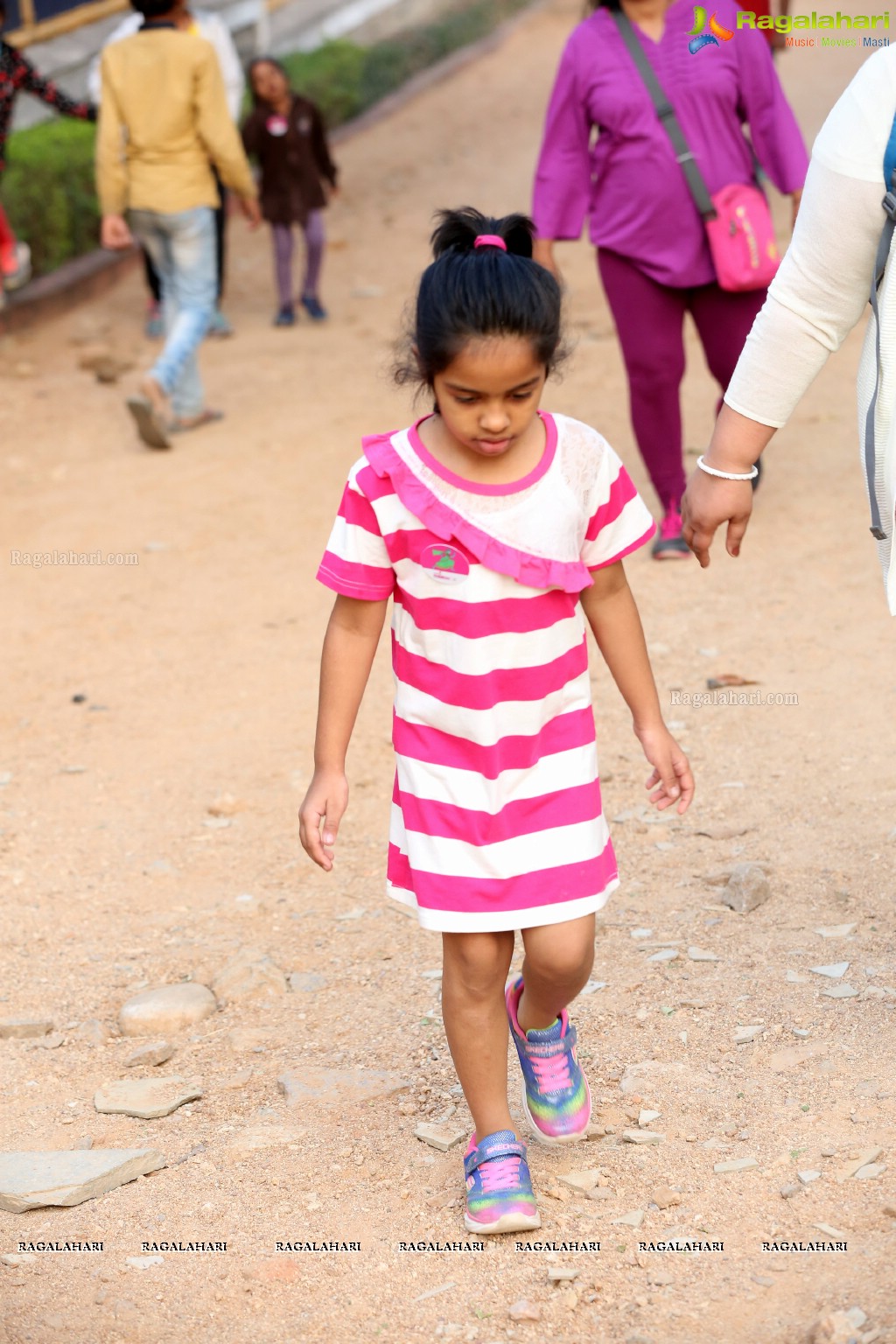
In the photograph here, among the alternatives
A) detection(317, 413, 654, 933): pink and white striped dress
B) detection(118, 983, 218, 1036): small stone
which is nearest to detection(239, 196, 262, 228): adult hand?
detection(118, 983, 218, 1036): small stone

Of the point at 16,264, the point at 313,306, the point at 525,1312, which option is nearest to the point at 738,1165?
the point at 525,1312

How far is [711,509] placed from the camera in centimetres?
281

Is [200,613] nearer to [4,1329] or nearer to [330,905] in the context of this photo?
[330,905]

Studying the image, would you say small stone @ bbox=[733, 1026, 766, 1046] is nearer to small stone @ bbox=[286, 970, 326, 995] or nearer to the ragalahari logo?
small stone @ bbox=[286, 970, 326, 995]

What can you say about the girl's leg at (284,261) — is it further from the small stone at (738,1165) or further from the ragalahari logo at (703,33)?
the small stone at (738,1165)

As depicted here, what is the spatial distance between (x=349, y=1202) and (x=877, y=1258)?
911mm

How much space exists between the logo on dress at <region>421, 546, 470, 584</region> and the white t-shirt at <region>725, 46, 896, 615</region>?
0.62 meters

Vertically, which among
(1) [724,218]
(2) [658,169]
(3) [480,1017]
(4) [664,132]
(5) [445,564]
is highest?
(5) [445,564]

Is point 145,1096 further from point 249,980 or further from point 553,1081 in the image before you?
point 553,1081

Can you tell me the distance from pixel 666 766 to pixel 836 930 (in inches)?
41.3

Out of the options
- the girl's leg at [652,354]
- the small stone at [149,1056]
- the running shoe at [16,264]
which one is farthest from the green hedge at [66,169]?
the small stone at [149,1056]

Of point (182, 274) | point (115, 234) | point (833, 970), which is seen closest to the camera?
point (833, 970)

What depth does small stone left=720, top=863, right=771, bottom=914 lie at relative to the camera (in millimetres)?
3707

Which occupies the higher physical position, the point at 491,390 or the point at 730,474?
the point at 491,390
